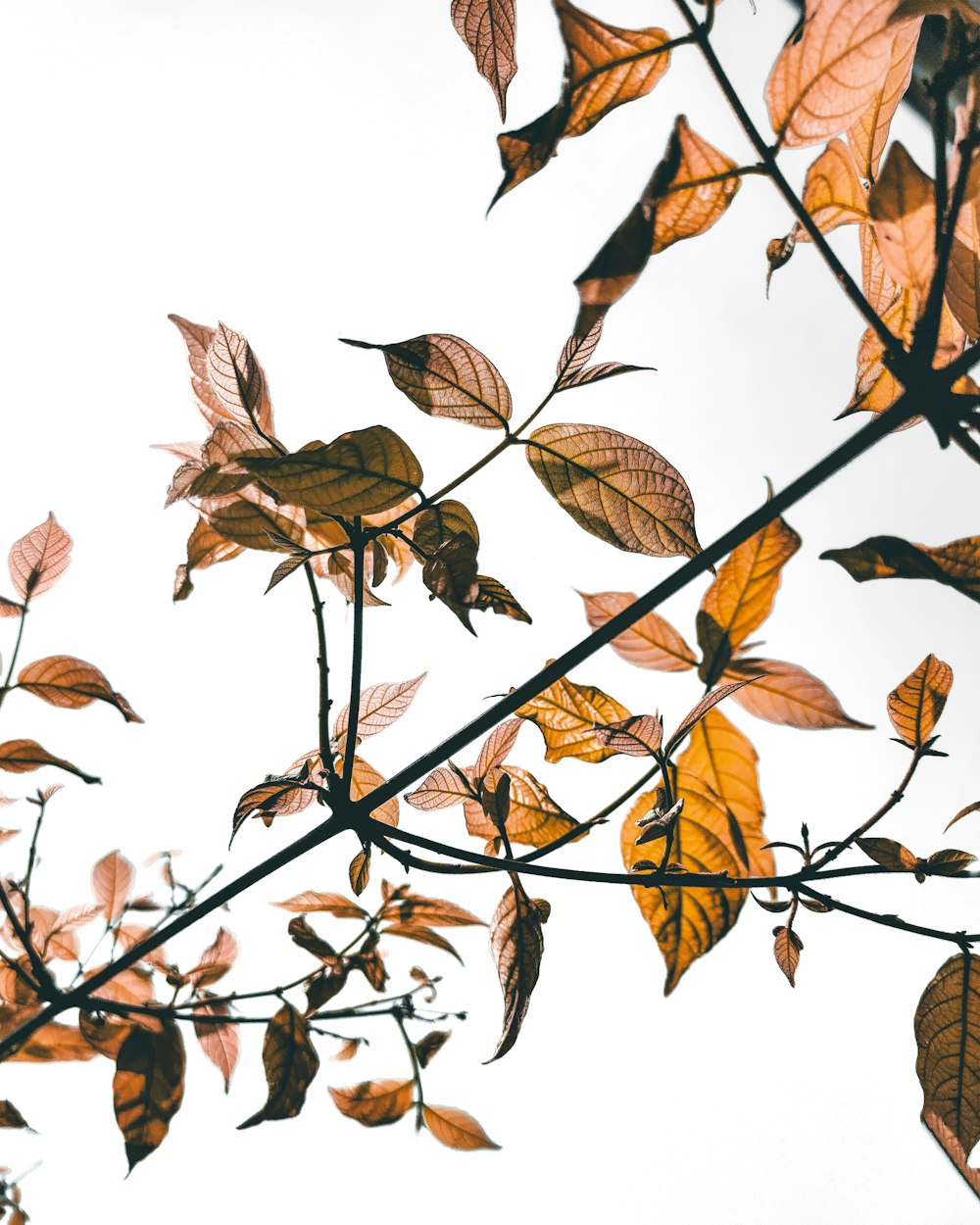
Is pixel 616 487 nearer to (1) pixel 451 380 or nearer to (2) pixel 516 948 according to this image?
(1) pixel 451 380

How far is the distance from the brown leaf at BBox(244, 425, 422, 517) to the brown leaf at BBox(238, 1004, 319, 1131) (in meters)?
0.28

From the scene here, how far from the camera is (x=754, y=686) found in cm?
32

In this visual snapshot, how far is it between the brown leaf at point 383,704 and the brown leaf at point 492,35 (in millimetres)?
276

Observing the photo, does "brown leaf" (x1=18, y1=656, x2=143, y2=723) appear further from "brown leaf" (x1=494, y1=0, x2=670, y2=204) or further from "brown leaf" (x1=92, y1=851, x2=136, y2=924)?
"brown leaf" (x1=494, y1=0, x2=670, y2=204)

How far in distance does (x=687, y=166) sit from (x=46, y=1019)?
407mm

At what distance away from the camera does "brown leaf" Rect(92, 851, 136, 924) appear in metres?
0.59

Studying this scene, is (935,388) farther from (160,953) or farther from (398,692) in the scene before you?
(160,953)

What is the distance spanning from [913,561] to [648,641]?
117 mm

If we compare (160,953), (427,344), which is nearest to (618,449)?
(427,344)

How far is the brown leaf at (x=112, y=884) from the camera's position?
0.59 m

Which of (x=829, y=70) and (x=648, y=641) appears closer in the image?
(x=829, y=70)

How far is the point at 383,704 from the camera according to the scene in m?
0.44

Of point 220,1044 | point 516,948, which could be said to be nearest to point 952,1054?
point 516,948

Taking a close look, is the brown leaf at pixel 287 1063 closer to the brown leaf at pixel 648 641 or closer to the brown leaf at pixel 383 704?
the brown leaf at pixel 383 704
